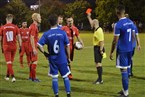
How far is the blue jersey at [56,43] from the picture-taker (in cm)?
867

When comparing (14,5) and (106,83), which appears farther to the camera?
(14,5)

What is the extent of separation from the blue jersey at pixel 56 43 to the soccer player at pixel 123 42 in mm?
1286

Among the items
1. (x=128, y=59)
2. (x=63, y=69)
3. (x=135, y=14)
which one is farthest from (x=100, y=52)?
(x=135, y=14)

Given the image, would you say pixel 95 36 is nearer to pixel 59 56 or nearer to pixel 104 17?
pixel 59 56

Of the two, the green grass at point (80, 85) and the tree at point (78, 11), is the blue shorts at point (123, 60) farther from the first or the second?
the tree at point (78, 11)

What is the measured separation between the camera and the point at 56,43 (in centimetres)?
870

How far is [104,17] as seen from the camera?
82312 millimetres

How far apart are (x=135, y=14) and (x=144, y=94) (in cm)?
7224

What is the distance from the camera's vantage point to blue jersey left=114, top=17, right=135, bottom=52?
9164 mm

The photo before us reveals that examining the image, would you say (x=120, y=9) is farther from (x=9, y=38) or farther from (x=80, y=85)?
(x=9, y=38)

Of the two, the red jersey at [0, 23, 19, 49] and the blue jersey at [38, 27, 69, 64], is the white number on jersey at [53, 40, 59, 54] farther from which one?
the red jersey at [0, 23, 19, 49]

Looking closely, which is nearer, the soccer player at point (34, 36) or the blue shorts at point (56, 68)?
the blue shorts at point (56, 68)

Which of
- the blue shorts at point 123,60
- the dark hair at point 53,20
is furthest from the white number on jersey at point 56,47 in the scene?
the blue shorts at point 123,60

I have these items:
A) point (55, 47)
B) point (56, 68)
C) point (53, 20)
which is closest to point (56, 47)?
point (55, 47)
